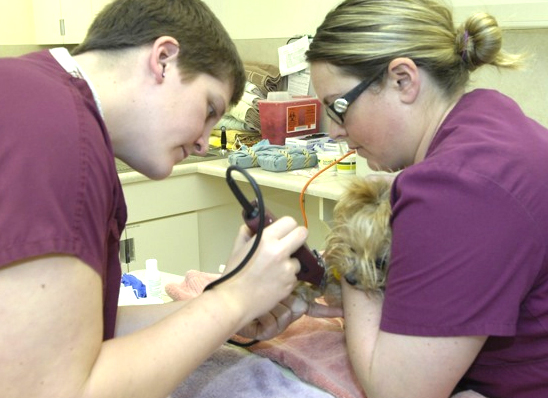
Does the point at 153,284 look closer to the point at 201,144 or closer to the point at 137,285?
the point at 137,285

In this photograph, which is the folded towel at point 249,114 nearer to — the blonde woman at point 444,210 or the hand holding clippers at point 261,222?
the blonde woman at point 444,210

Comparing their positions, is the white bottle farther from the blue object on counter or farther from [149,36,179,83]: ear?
[149,36,179,83]: ear

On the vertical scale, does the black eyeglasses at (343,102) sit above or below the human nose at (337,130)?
above

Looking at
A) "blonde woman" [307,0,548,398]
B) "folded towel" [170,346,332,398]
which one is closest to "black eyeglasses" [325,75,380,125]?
"blonde woman" [307,0,548,398]

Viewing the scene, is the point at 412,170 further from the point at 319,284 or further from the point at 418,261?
the point at 319,284

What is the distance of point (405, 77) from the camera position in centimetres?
124

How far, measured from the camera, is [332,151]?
300 cm

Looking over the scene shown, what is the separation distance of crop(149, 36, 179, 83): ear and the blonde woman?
1.20 feet

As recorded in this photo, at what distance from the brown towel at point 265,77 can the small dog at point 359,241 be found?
222 centimetres

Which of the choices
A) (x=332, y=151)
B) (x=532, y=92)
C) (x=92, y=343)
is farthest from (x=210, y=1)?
(x=92, y=343)

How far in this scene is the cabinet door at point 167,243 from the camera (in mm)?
3098

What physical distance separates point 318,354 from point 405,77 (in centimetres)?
56

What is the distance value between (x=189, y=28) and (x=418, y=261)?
0.53m

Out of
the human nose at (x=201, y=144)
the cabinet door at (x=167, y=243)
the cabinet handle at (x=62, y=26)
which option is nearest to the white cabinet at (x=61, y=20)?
the cabinet handle at (x=62, y=26)
